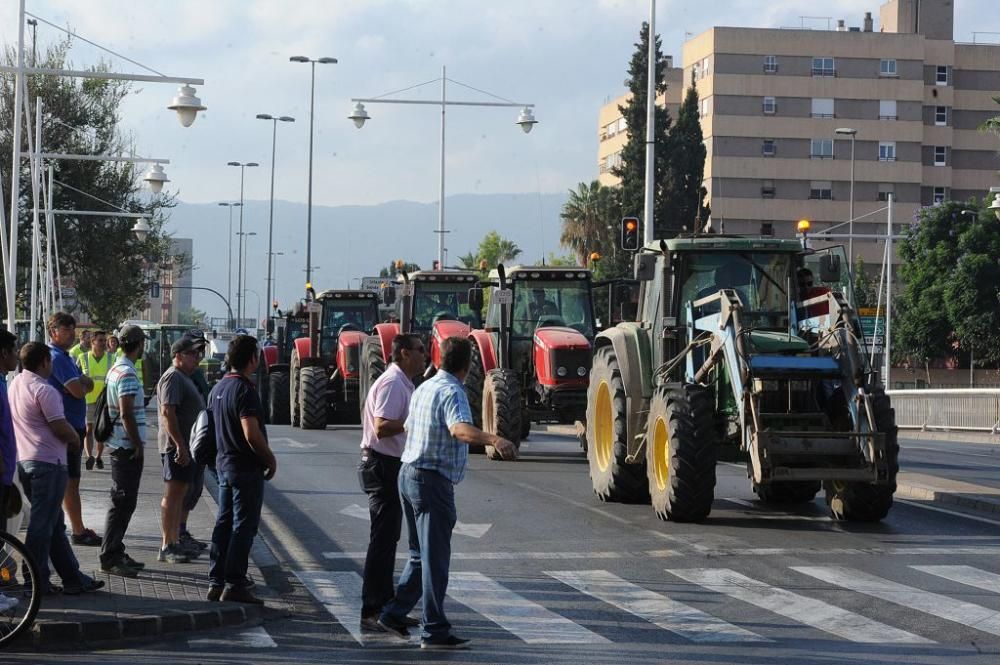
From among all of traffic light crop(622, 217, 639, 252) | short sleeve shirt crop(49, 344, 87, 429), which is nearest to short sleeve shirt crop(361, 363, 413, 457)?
short sleeve shirt crop(49, 344, 87, 429)

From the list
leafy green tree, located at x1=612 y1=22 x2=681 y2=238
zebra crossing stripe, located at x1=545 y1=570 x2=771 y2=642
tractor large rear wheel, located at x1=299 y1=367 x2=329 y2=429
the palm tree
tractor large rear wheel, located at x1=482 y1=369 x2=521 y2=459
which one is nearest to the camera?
zebra crossing stripe, located at x1=545 y1=570 x2=771 y2=642

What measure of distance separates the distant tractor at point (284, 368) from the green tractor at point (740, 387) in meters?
19.0

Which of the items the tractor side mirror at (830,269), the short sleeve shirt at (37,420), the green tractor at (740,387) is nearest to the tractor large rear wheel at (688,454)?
the green tractor at (740,387)

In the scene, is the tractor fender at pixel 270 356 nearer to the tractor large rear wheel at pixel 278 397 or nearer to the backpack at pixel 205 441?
the tractor large rear wheel at pixel 278 397

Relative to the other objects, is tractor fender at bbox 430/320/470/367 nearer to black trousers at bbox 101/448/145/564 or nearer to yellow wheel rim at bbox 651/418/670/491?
yellow wheel rim at bbox 651/418/670/491

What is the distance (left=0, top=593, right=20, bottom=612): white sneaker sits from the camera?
874cm

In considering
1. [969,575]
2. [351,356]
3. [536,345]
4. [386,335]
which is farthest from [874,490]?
[351,356]

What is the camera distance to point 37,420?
1001 centimetres

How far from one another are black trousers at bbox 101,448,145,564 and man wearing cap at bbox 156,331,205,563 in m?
0.26

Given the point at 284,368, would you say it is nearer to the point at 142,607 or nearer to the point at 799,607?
the point at 142,607

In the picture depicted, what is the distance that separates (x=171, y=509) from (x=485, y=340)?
12.6 m

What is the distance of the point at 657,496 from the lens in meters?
15.1

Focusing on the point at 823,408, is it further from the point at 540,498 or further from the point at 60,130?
the point at 60,130

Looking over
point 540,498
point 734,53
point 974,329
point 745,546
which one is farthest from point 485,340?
point 734,53
